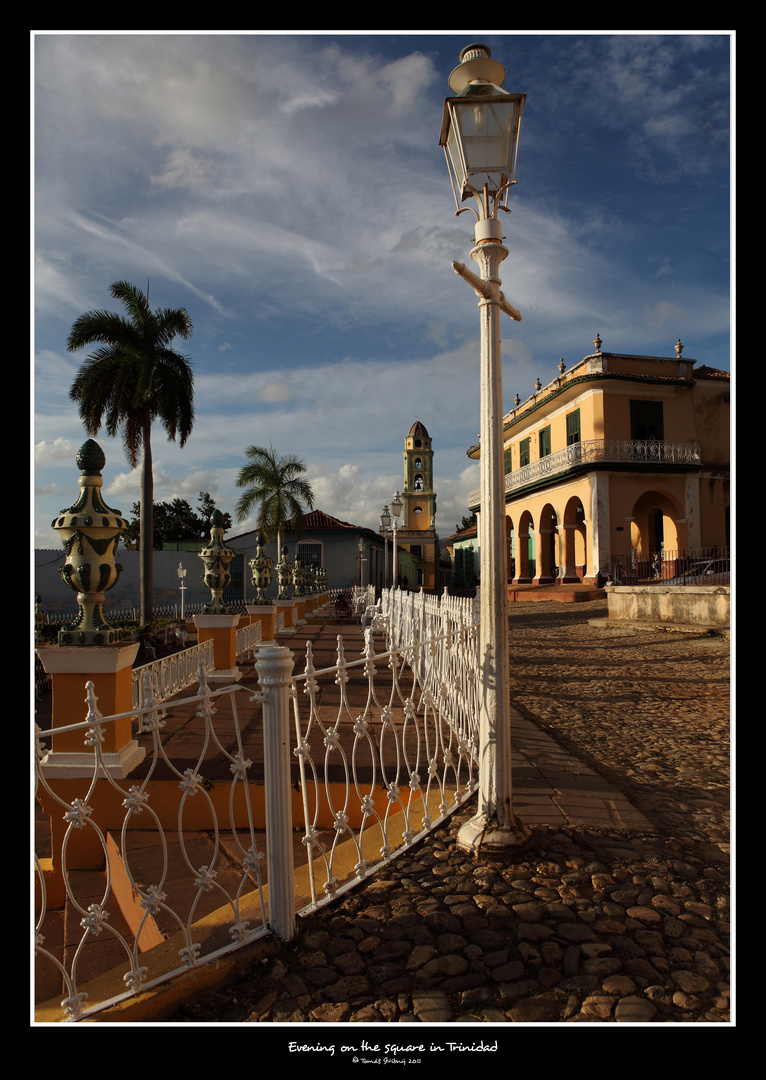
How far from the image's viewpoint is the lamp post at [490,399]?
302cm

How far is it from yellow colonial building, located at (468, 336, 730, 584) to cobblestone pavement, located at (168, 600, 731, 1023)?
1707cm

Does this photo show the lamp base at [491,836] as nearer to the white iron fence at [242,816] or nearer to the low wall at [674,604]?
the white iron fence at [242,816]

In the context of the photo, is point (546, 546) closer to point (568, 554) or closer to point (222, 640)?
point (568, 554)

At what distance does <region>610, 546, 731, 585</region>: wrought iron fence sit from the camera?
16.0m

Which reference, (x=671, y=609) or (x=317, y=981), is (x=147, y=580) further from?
(x=317, y=981)

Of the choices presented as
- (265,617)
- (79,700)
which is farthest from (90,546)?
(265,617)

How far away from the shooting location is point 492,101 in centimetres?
302

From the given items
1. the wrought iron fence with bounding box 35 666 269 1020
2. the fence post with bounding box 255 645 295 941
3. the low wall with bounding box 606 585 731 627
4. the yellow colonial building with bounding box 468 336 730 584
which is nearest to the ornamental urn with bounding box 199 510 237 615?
the wrought iron fence with bounding box 35 666 269 1020

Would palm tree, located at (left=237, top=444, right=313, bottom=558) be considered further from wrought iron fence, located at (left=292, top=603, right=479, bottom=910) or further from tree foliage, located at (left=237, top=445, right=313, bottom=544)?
wrought iron fence, located at (left=292, top=603, right=479, bottom=910)

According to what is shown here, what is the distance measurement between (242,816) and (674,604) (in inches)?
418

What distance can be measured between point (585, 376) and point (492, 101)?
776 inches

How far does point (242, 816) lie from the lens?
4.10 metres

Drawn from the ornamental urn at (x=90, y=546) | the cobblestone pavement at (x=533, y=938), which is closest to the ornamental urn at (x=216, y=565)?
the ornamental urn at (x=90, y=546)

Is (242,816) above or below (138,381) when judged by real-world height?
below
